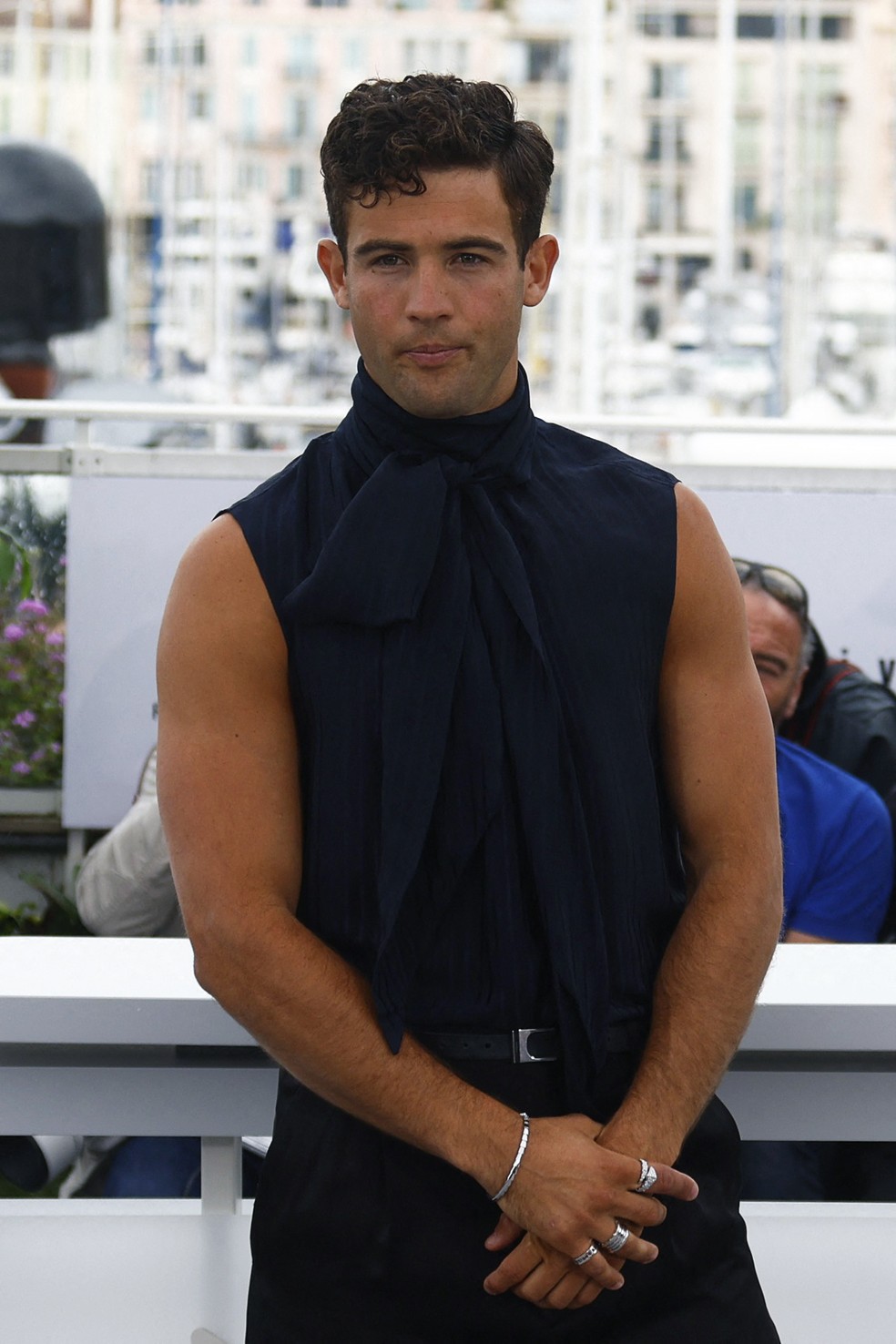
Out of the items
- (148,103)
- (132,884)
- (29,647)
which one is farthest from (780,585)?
(148,103)

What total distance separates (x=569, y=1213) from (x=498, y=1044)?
0.15m

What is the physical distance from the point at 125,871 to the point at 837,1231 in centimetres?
160

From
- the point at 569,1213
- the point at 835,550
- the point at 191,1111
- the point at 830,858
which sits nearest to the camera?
the point at 569,1213

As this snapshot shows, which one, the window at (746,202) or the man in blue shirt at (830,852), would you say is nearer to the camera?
the man in blue shirt at (830,852)

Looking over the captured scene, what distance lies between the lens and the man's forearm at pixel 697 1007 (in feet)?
4.63

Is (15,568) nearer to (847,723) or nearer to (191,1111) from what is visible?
(847,723)

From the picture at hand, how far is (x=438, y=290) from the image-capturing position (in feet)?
4.65

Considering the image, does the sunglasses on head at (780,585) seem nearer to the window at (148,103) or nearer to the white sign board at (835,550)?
the white sign board at (835,550)

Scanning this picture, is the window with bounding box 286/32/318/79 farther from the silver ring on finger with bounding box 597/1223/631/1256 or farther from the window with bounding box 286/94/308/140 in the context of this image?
the silver ring on finger with bounding box 597/1223/631/1256

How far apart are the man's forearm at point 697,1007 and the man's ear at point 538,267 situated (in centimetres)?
56

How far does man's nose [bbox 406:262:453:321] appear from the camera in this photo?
1411 millimetres

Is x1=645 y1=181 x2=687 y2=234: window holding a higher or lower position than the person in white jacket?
higher

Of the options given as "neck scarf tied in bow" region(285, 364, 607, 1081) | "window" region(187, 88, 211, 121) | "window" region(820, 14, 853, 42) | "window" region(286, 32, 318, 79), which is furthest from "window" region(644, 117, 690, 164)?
"neck scarf tied in bow" region(285, 364, 607, 1081)

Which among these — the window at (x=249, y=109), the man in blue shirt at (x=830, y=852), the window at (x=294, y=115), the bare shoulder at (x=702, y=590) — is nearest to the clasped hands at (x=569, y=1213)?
the bare shoulder at (x=702, y=590)
